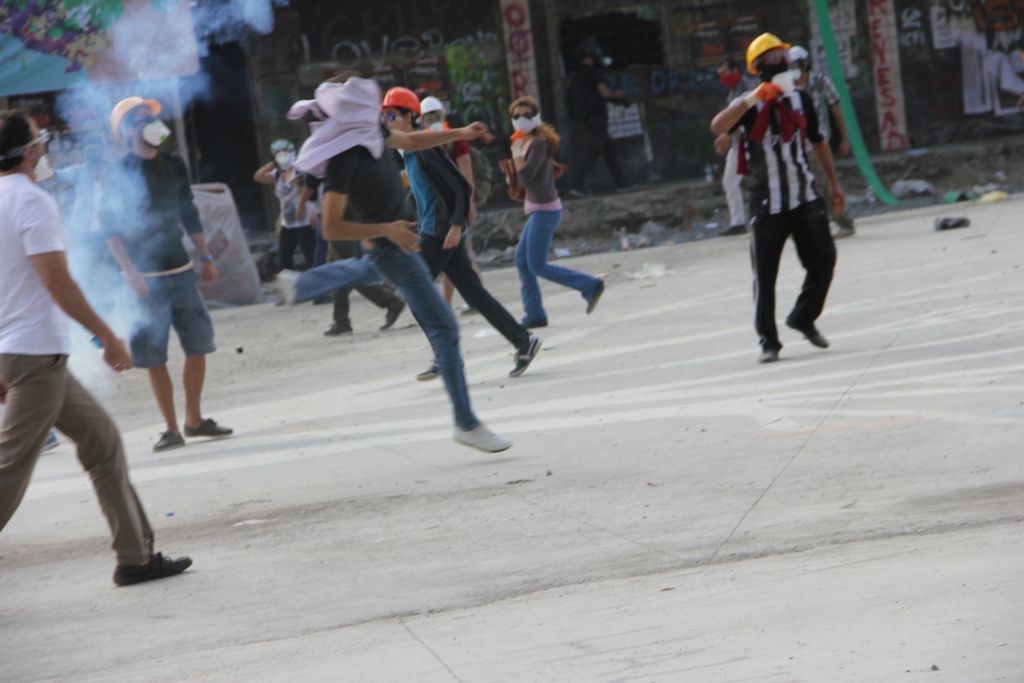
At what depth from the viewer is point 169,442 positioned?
8.45 meters

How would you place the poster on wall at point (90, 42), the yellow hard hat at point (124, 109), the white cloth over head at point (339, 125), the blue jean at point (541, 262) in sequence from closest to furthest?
1. the white cloth over head at point (339, 125)
2. the yellow hard hat at point (124, 109)
3. the blue jean at point (541, 262)
4. the poster on wall at point (90, 42)

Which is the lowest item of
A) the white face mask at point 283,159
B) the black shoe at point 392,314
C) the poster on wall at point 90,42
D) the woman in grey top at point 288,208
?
the black shoe at point 392,314

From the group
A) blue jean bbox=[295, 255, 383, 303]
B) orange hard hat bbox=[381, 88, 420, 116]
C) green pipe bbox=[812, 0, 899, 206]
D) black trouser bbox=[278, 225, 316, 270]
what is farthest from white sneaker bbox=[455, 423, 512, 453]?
green pipe bbox=[812, 0, 899, 206]

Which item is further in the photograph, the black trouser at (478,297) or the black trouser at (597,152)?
the black trouser at (597,152)

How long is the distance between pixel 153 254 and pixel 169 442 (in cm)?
101

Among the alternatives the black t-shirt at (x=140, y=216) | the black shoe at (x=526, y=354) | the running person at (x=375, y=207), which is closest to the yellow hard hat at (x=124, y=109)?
the black t-shirt at (x=140, y=216)

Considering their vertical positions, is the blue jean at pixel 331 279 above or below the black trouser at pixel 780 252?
above

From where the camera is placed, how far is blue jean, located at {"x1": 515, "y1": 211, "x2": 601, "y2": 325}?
11.0 meters

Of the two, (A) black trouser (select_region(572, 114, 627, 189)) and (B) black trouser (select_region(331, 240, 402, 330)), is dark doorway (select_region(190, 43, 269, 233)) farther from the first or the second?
(B) black trouser (select_region(331, 240, 402, 330))

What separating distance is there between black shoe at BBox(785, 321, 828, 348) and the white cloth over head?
3.25m

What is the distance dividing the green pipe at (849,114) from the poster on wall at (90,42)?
897cm

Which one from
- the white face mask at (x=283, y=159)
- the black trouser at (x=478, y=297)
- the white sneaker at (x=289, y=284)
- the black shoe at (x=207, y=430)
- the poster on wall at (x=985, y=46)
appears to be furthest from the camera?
the poster on wall at (x=985, y=46)

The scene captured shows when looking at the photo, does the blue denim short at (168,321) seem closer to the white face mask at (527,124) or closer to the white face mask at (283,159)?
the white face mask at (527,124)

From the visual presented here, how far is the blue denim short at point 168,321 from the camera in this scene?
325 inches
